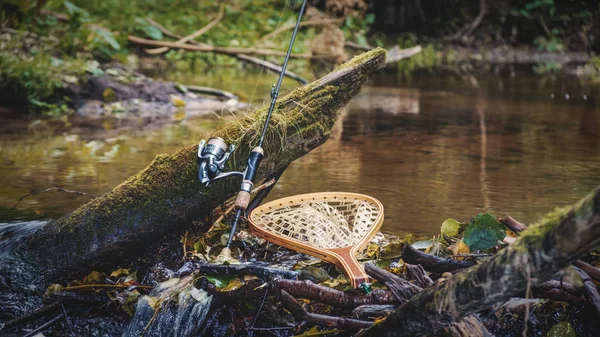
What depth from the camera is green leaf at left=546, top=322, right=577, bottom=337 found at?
320cm

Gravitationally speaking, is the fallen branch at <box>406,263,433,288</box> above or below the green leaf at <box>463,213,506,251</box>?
below

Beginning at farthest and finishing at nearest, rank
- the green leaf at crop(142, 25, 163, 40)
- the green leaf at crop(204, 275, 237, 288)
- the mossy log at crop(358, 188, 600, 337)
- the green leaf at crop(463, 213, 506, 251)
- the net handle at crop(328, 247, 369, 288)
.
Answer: the green leaf at crop(142, 25, 163, 40)
the green leaf at crop(463, 213, 506, 251)
the green leaf at crop(204, 275, 237, 288)
the net handle at crop(328, 247, 369, 288)
the mossy log at crop(358, 188, 600, 337)

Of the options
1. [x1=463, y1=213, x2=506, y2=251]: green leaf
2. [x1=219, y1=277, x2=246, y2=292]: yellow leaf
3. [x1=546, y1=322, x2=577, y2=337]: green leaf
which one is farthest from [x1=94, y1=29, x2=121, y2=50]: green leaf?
[x1=546, y1=322, x2=577, y2=337]: green leaf

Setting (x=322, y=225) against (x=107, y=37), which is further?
(x=107, y=37)

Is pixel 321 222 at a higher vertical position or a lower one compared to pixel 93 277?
higher

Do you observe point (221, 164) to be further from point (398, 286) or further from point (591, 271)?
point (591, 271)

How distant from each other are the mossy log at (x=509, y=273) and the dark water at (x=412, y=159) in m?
2.00

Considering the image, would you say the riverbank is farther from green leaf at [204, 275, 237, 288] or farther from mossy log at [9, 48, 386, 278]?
green leaf at [204, 275, 237, 288]

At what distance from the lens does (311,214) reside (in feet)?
13.9

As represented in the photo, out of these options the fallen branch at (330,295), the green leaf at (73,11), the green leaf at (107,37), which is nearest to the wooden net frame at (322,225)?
the fallen branch at (330,295)

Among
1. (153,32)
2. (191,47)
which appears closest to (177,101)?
(191,47)

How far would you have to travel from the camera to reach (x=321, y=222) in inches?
163

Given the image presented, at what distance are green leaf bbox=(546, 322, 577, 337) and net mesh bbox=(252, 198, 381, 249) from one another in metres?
1.05

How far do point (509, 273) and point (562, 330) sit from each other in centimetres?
91
